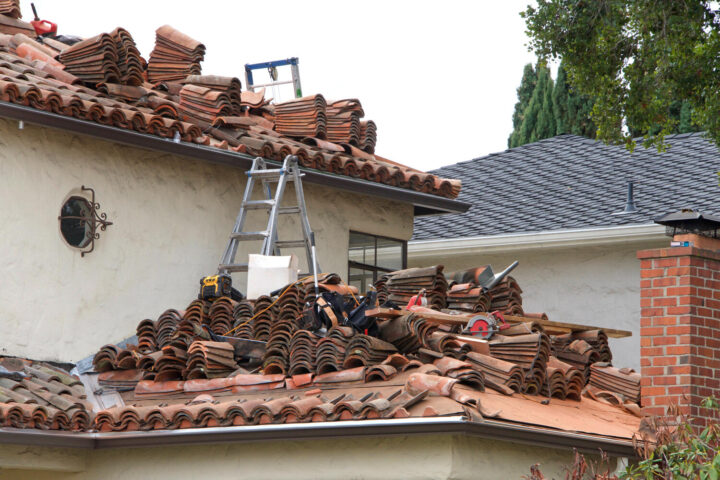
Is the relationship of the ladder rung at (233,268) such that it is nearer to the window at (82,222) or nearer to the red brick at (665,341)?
the window at (82,222)

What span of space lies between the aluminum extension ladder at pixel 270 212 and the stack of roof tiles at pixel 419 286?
34.6 inches

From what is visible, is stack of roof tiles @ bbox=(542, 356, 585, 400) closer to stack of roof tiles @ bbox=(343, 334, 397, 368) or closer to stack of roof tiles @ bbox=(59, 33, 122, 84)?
stack of roof tiles @ bbox=(343, 334, 397, 368)

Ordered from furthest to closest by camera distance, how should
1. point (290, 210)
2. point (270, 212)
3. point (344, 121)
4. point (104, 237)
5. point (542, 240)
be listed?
1. point (542, 240)
2. point (344, 121)
3. point (290, 210)
4. point (270, 212)
5. point (104, 237)

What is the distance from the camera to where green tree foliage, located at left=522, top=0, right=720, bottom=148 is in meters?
11.2

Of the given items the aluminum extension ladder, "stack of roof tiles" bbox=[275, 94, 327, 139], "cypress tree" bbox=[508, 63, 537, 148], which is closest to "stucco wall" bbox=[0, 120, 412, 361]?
the aluminum extension ladder

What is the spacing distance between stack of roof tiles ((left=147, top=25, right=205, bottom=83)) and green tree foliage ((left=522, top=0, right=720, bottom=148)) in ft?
14.1

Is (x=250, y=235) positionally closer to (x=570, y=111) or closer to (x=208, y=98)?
(x=208, y=98)

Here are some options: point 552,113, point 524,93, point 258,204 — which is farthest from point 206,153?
point 524,93

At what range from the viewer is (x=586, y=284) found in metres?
15.9

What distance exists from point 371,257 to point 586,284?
158 inches

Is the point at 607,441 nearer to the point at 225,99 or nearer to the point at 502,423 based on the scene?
the point at 502,423

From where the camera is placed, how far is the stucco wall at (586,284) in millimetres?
15273

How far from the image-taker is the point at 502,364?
29.9ft

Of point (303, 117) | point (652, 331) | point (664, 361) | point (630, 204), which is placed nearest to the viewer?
point (664, 361)
